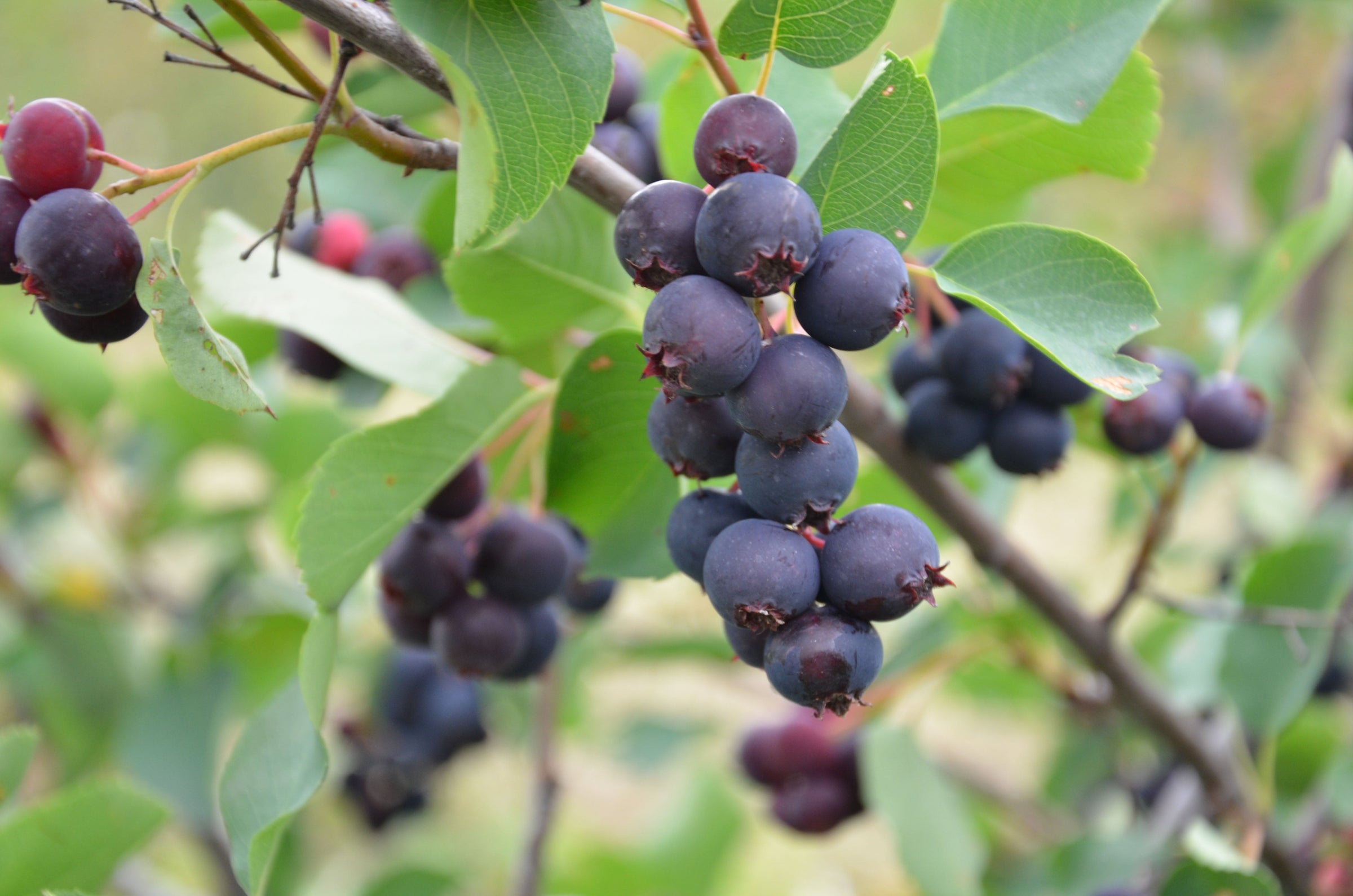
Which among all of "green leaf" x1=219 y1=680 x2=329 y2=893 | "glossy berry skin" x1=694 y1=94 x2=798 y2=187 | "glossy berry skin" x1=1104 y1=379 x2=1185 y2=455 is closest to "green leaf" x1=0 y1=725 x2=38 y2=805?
"green leaf" x1=219 y1=680 x2=329 y2=893

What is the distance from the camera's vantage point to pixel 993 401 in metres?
0.76

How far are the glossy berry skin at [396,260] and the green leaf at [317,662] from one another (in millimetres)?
467

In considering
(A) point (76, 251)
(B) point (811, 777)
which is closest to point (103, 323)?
(A) point (76, 251)

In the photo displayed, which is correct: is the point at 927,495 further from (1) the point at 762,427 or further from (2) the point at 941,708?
(2) the point at 941,708

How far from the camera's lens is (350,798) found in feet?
5.13

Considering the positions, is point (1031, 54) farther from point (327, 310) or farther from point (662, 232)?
point (327, 310)

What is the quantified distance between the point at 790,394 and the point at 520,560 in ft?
1.29

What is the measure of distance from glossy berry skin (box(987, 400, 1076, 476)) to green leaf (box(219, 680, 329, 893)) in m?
0.52

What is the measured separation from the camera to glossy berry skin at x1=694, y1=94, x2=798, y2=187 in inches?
19.1

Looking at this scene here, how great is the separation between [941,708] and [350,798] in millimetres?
1665

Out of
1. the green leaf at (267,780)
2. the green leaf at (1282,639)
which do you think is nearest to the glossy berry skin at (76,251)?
the green leaf at (267,780)

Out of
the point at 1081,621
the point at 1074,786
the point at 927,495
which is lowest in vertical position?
the point at 1074,786

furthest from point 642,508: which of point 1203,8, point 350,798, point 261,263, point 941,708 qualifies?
point 941,708

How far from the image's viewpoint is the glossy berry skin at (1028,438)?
2.58 ft
